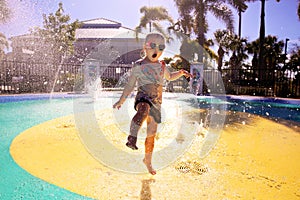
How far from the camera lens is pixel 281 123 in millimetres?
6230

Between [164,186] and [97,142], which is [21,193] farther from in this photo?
[97,142]

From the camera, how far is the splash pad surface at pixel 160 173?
218 cm

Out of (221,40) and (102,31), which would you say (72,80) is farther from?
(102,31)

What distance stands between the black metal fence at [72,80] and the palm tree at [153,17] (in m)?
6.87

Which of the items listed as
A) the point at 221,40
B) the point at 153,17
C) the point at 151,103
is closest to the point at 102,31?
the point at 153,17

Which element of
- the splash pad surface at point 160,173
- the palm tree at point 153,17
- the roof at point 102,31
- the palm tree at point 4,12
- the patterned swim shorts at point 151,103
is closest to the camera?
the splash pad surface at point 160,173

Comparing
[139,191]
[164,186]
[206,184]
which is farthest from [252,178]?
[139,191]

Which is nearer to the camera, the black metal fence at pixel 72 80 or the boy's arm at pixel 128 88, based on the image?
the boy's arm at pixel 128 88

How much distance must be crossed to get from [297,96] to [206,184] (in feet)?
45.3

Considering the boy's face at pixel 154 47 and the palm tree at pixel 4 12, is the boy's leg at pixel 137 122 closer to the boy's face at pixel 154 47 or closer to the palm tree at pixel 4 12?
the boy's face at pixel 154 47

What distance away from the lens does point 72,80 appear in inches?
609

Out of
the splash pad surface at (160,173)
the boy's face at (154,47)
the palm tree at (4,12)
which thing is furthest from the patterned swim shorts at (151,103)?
the palm tree at (4,12)

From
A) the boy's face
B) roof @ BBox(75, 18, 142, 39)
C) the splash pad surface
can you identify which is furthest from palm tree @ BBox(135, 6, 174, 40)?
the boy's face

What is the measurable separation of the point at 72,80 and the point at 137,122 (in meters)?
14.1
